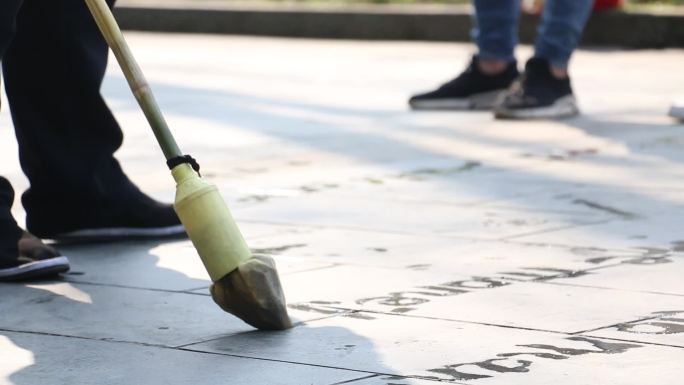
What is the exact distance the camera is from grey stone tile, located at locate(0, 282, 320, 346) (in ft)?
8.34

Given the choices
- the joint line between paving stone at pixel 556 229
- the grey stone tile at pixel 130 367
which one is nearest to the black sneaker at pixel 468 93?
the joint line between paving stone at pixel 556 229

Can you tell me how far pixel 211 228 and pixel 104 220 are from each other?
36.8 inches

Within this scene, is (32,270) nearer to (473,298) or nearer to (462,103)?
(473,298)

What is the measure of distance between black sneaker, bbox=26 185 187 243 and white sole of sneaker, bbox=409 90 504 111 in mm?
2476

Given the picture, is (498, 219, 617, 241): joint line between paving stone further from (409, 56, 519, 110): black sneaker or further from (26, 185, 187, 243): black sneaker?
(409, 56, 519, 110): black sneaker

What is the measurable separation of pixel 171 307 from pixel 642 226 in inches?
45.8

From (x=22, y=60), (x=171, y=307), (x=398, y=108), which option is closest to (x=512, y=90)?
(x=398, y=108)

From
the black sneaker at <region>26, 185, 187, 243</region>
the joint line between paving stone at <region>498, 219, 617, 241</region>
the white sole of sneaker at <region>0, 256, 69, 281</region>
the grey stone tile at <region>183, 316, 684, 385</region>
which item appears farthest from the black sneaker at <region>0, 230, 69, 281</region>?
the joint line between paving stone at <region>498, 219, 617, 241</region>

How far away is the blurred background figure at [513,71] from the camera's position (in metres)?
5.52

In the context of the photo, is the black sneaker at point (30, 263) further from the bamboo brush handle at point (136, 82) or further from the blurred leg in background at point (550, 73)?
the blurred leg in background at point (550, 73)

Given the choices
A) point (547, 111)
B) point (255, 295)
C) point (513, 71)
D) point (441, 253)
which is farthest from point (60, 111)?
point (513, 71)

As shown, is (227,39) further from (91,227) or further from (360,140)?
(91,227)

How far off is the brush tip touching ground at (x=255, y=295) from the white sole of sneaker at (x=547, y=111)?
121 inches

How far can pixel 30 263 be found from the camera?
9.80 ft
